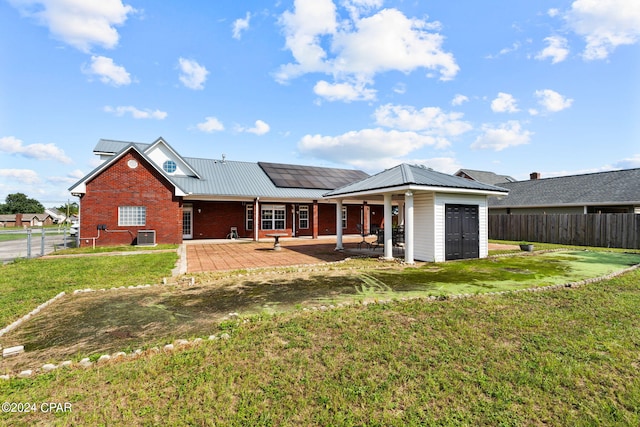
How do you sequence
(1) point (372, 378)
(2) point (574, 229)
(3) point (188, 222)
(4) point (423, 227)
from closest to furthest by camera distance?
(1) point (372, 378)
(4) point (423, 227)
(2) point (574, 229)
(3) point (188, 222)

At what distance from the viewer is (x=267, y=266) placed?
10.1 meters

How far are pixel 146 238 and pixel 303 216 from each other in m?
10.5

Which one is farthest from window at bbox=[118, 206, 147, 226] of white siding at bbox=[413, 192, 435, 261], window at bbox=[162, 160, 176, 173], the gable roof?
the gable roof

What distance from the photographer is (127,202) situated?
16.9 meters

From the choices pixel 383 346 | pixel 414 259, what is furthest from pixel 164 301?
pixel 414 259

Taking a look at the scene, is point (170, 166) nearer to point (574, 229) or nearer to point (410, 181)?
point (410, 181)

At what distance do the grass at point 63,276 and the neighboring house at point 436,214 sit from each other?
798 cm

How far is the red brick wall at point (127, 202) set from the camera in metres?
16.4

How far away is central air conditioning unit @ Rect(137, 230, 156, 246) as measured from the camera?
54.1 ft

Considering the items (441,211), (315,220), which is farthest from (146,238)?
(441,211)

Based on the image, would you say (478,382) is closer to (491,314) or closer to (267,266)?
(491,314)

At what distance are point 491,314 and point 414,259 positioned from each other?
22.2 ft

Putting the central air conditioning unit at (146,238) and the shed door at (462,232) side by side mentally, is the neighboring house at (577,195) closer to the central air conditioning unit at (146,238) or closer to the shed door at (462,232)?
the shed door at (462,232)

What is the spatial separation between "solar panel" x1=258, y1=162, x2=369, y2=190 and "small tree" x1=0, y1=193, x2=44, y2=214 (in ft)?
408
